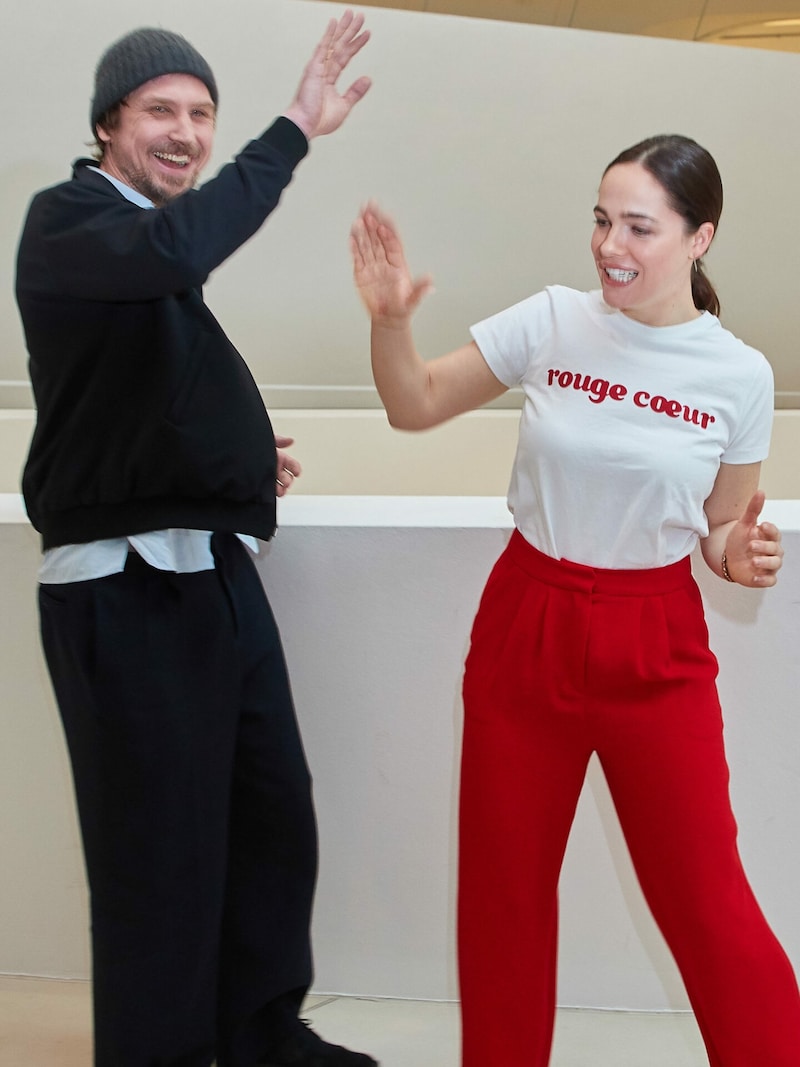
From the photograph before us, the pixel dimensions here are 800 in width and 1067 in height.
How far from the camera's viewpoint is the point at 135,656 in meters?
1.23

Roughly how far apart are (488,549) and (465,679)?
283 millimetres

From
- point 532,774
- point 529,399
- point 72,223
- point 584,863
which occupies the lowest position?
point 584,863

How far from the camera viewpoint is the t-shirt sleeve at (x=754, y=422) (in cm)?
117

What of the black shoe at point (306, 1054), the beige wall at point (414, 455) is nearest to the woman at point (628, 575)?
the black shoe at point (306, 1054)

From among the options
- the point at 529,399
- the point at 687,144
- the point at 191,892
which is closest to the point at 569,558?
the point at 529,399

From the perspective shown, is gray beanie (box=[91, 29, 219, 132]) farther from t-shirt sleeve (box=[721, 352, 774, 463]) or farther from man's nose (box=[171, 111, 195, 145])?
t-shirt sleeve (box=[721, 352, 774, 463])

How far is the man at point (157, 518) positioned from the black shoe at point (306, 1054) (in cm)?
13

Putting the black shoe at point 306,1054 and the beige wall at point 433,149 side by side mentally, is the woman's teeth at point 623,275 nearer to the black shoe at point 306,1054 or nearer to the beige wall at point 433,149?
the black shoe at point 306,1054

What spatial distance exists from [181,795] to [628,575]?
564mm

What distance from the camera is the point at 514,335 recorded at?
3.99 ft

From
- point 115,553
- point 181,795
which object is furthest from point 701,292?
point 181,795

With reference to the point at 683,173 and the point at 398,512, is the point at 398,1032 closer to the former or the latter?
the point at 398,512

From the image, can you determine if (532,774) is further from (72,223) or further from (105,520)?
(72,223)

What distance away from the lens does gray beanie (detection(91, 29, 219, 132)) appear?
1201 mm
